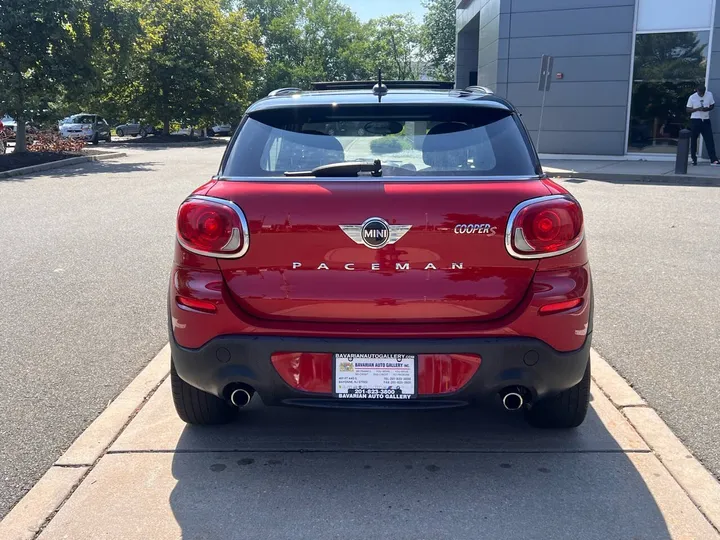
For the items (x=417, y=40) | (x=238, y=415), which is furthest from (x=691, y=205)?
(x=417, y=40)

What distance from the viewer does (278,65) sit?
6084 cm

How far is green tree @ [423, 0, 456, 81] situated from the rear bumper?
2002 inches

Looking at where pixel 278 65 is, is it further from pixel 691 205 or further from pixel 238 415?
pixel 238 415

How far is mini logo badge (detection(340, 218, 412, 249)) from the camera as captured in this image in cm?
304

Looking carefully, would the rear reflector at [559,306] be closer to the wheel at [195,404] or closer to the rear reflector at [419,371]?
the rear reflector at [419,371]

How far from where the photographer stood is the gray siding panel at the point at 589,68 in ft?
68.4

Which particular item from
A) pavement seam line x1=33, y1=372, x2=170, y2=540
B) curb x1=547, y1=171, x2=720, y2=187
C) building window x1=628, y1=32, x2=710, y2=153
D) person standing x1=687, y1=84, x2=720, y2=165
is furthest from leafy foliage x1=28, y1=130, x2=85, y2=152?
pavement seam line x1=33, y1=372, x2=170, y2=540

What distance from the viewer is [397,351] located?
10.0 feet

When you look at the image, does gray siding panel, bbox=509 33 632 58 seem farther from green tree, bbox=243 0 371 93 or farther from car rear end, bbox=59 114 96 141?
green tree, bbox=243 0 371 93

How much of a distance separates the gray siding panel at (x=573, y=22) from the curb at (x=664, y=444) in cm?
1848

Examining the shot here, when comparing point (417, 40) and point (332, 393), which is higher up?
point (417, 40)

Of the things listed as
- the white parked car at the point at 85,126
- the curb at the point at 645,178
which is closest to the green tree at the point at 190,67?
the white parked car at the point at 85,126

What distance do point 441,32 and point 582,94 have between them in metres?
33.2

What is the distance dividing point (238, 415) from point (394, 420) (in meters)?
0.86
